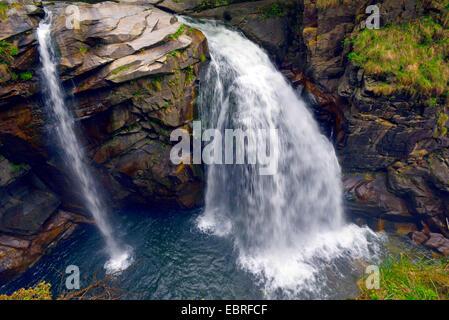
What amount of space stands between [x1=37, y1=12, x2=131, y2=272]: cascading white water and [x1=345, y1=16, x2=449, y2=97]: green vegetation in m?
13.0

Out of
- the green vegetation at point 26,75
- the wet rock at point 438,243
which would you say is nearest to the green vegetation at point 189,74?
the green vegetation at point 26,75

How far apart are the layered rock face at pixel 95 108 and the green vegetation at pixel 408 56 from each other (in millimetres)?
7582

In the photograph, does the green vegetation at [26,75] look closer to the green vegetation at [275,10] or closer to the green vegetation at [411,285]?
the green vegetation at [275,10]

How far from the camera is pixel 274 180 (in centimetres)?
1091

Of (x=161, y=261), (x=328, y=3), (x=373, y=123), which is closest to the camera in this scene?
(x=161, y=261)

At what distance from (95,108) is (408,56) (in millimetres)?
14000

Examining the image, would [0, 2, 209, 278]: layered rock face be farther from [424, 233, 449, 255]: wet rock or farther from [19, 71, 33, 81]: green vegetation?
[424, 233, 449, 255]: wet rock

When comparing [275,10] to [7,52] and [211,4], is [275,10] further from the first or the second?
[7,52]

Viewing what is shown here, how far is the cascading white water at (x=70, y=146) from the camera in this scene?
875 cm

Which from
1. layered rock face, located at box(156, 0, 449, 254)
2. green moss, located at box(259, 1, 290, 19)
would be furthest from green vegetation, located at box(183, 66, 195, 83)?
green moss, located at box(259, 1, 290, 19)

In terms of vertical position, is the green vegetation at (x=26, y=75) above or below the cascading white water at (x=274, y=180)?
above

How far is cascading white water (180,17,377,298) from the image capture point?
34.3 feet

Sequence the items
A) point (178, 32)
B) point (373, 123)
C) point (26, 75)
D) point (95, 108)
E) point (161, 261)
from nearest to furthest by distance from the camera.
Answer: point (26, 75)
point (95, 108)
point (161, 261)
point (178, 32)
point (373, 123)

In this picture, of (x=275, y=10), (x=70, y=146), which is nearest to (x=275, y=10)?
(x=275, y=10)
